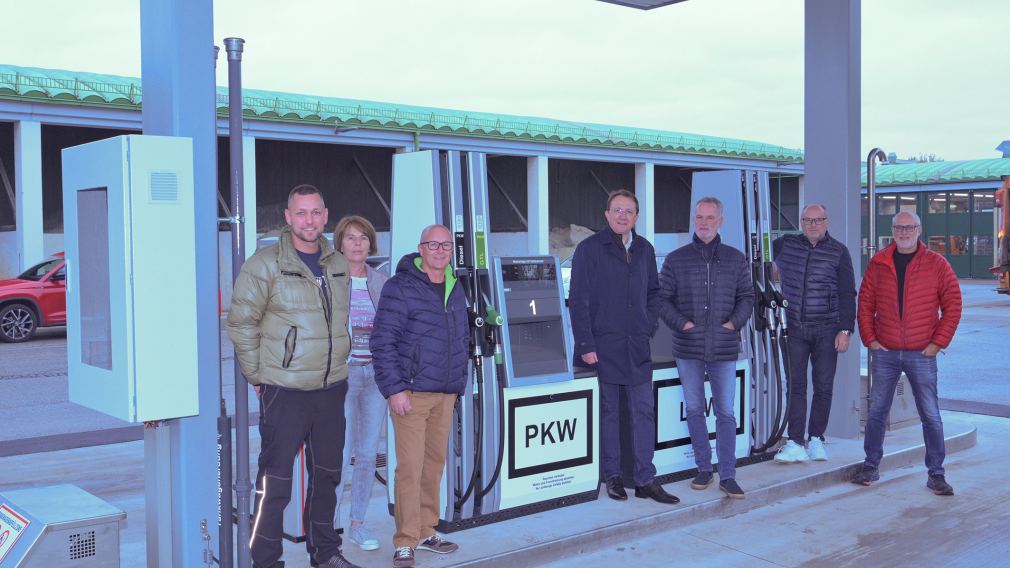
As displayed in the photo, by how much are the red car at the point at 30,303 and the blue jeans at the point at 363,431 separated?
42.5ft

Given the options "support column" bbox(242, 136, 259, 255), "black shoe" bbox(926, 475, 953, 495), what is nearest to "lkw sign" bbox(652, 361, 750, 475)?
"black shoe" bbox(926, 475, 953, 495)

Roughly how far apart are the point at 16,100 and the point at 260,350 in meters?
18.8

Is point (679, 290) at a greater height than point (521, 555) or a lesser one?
greater

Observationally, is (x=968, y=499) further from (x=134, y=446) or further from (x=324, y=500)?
(x=134, y=446)

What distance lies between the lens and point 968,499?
6.82 m

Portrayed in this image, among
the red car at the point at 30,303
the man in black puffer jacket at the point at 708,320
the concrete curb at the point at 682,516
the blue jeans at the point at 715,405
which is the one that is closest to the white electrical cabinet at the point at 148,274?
the concrete curb at the point at 682,516

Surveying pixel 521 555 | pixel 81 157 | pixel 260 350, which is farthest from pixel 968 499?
pixel 81 157

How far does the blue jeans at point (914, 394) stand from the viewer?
683 cm

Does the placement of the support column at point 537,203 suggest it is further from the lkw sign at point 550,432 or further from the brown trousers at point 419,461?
the brown trousers at point 419,461

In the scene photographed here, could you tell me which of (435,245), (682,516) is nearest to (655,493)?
(682,516)

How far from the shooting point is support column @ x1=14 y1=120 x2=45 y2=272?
20594 millimetres

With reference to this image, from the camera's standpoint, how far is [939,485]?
698 cm

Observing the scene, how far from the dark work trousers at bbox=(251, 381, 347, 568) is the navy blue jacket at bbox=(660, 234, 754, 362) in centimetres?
271

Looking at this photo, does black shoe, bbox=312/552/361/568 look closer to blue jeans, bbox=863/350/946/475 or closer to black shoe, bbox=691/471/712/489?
black shoe, bbox=691/471/712/489
